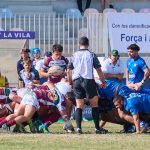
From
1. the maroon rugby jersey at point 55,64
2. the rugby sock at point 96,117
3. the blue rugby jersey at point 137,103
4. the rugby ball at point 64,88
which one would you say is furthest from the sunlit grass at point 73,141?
the maroon rugby jersey at point 55,64

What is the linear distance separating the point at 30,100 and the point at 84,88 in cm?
106

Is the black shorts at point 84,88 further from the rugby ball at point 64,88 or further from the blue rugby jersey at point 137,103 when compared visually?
the blue rugby jersey at point 137,103

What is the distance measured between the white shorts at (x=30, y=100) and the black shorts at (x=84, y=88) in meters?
0.78

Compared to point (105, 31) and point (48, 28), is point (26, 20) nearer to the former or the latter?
point (48, 28)

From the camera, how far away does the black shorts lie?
53.3 ft

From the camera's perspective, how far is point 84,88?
16.3 m

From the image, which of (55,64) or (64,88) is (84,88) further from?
(55,64)

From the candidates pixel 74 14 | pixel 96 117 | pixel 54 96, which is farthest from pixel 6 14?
pixel 96 117

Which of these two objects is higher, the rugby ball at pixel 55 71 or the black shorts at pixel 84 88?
the rugby ball at pixel 55 71

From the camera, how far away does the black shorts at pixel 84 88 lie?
16.2 metres

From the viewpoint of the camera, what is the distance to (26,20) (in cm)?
2480

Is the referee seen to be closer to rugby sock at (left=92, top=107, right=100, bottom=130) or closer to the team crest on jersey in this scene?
rugby sock at (left=92, top=107, right=100, bottom=130)

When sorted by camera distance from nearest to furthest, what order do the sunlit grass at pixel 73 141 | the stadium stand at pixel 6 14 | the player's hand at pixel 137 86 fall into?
the sunlit grass at pixel 73 141, the player's hand at pixel 137 86, the stadium stand at pixel 6 14

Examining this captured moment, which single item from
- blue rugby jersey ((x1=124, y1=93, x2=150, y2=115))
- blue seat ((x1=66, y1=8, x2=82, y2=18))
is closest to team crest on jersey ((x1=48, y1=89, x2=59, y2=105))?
blue rugby jersey ((x1=124, y1=93, x2=150, y2=115))
